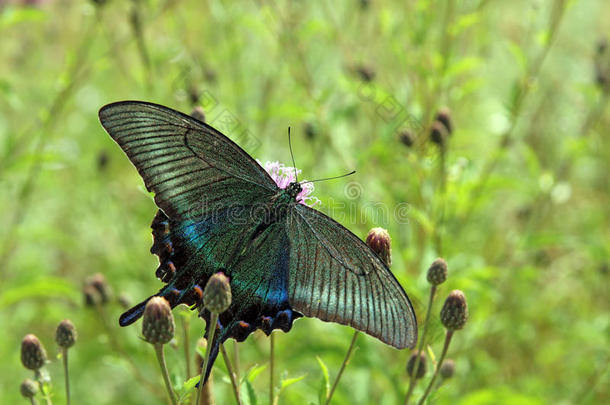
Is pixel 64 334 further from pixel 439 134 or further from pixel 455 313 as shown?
pixel 439 134

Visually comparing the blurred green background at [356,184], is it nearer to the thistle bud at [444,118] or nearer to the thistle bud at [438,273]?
the thistle bud at [444,118]

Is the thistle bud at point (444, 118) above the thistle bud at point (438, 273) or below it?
above

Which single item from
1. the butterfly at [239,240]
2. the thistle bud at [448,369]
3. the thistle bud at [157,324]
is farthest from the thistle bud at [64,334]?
the thistle bud at [448,369]

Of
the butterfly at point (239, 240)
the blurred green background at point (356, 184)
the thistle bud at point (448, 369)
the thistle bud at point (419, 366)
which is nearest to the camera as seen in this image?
the butterfly at point (239, 240)

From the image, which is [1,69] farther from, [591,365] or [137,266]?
[591,365]

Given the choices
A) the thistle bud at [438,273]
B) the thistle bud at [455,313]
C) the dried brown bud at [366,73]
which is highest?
the dried brown bud at [366,73]

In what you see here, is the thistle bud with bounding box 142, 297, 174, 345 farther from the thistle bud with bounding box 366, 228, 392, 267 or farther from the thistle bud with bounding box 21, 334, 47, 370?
the thistle bud with bounding box 366, 228, 392, 267

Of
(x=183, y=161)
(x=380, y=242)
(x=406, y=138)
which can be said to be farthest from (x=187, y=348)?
(x=406, y=138)
